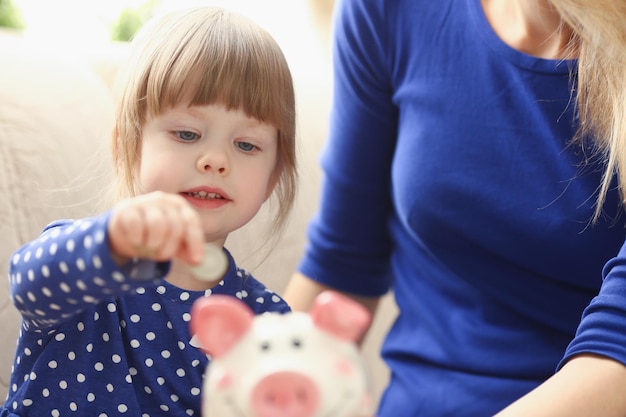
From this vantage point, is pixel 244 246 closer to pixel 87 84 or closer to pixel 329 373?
pixel 87 84

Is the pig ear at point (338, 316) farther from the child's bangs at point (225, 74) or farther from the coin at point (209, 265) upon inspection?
the child's bangs at point (225, 74)

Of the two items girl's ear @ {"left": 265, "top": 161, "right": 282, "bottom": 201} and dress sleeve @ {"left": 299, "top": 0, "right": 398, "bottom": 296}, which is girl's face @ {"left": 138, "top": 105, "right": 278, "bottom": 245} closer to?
girl's ear @ {"left": 265, "top": 161, "right": 282, "bottom": 201}

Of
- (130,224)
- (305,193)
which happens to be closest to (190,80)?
(130,224)

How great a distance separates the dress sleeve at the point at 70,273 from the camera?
576mm

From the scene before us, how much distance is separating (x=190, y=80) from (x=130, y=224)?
0.86 ft

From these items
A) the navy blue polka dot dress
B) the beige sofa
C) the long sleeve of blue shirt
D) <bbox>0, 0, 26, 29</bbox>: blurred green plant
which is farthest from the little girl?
<bbox>0, 0, 26, 29</bbox>: blurred green plant

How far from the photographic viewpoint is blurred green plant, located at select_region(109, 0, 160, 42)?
6.95 ft

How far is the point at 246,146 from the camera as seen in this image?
821 mm

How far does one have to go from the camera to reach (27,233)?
992 mm

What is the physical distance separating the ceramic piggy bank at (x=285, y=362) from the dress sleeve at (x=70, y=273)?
9 centimetres

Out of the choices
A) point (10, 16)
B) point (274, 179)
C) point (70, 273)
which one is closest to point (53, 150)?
point (274, 179)

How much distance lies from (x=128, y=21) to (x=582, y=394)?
163cm

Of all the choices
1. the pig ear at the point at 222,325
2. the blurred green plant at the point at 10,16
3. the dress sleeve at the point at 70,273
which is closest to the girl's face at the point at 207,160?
the dress sleeve at the point at 70,273

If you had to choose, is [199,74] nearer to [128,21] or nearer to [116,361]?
[116,361]
